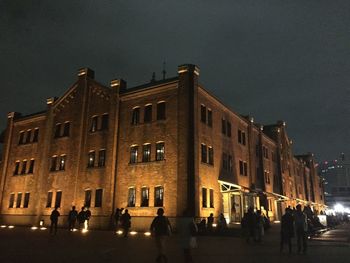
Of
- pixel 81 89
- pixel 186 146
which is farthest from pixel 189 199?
pixel 81 89

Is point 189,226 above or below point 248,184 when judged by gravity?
below

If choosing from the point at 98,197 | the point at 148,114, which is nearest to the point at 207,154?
the point at 148,114

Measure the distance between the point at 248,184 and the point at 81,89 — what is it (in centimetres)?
1918

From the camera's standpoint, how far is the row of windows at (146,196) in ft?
79.4

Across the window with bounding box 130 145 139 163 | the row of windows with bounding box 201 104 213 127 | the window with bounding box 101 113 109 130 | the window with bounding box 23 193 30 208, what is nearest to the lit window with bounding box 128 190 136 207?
the window with bounding box 130 145 139 163

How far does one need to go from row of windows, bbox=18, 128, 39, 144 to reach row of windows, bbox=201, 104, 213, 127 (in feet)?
60.9

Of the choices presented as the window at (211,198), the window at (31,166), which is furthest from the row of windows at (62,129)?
the window at (211,198)

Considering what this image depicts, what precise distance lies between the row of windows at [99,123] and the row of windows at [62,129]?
3.51 meters

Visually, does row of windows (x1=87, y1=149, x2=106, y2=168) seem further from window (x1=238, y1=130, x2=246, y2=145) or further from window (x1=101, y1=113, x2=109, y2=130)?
window (x1=238, y1=130, x2=246, y2=145)

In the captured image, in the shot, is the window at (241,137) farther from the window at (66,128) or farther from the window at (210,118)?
the window at (66,128)

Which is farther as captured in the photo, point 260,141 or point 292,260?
point 260,141

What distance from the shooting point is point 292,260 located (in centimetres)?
1041

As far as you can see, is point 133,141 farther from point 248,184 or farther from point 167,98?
point 248,184

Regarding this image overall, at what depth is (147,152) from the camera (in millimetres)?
26078
